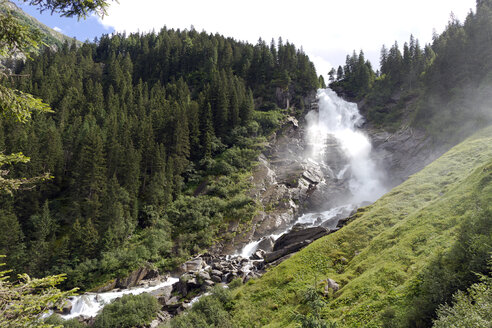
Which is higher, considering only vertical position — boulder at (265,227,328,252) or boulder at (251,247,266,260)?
boulder at (265,227,328,252)

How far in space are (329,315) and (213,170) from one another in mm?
42903

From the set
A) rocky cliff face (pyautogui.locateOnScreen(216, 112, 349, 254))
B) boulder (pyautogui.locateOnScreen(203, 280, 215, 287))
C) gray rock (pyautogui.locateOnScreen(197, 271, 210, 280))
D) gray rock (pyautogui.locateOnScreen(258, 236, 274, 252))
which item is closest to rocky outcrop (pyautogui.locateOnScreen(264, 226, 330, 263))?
gray rock (pyautogui.locateOnScreen(258, 236, 274, 252))

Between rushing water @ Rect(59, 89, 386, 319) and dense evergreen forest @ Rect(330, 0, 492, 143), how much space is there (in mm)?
8298

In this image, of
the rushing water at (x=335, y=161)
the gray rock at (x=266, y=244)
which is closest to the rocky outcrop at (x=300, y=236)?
the gray rock at (x=266, y=244)

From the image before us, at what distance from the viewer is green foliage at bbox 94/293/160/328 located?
25.2 meters

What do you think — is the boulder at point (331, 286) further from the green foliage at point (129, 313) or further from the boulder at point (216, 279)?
the green foliage at point (129, 313)

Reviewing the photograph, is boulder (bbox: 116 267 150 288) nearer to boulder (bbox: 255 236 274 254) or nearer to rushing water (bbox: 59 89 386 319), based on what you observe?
rushing water (bbox: 59 89 386 319)

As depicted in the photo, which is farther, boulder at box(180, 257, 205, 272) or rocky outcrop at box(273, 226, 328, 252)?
boulder at box(180, 257, 205, 272)

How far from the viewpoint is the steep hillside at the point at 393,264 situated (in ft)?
46.0

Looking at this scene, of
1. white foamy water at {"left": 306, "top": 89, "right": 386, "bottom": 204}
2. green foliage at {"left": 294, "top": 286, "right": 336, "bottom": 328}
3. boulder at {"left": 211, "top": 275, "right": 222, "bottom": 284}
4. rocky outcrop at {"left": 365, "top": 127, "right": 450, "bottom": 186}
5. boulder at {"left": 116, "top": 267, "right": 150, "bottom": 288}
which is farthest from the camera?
white foamy water at {"left": 306, "top": 89, "right": 386, "bottom": 204}

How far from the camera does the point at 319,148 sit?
73.3m

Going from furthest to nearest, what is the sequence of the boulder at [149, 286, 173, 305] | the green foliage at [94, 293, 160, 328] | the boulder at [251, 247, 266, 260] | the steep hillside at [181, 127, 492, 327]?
the boulder at [251, 247, 266, 260]
the boulder at [149, 286, 173, 305]
the green foliage at [94, 293, 160, 328]
the steep hillside at [181, 127, 492, 327]

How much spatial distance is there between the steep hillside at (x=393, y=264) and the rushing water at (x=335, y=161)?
8.97m

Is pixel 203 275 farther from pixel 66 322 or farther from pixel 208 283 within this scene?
pixel 66 322
